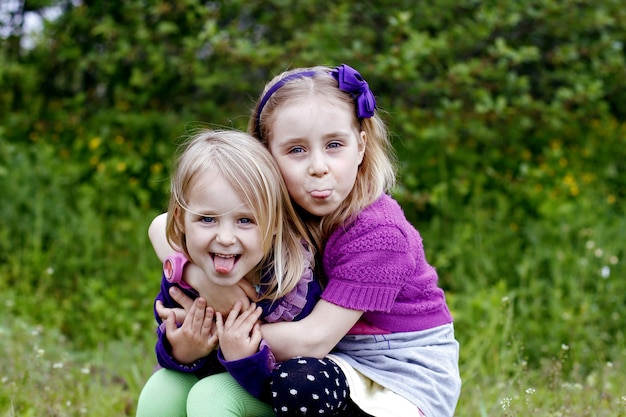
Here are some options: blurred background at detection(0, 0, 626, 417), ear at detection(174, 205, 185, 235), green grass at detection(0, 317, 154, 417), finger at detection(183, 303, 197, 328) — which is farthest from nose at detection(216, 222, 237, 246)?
blurred background at detection(0, 0, 626, 417)

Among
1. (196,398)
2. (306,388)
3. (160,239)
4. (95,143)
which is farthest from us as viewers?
(95,143)

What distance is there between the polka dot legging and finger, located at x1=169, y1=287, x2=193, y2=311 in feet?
1.18

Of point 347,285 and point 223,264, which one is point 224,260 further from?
point 347,285

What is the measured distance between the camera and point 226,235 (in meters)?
2.16

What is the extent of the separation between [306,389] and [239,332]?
0.80 feet

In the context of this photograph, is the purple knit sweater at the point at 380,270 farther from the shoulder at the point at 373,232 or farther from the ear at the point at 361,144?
the ear at the point at 361,144

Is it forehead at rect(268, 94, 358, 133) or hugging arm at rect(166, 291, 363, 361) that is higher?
forehead at rect(268, 94, 358, 133)

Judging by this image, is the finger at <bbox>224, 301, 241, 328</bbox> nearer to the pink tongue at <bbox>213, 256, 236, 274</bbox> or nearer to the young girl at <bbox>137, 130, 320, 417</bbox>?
the young girl at <bbox>137, 130, 320, 417</bbox>

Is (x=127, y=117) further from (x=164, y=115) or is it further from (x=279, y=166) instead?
(x=279, y=166)

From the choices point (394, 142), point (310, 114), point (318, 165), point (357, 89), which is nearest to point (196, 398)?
point (318, 165)

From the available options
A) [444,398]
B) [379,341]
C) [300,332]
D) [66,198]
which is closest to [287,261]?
[300,332]

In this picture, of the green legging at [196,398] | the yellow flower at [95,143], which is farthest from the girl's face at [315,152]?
the yellow flower at [95,143]

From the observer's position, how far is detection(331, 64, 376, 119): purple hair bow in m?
2.39

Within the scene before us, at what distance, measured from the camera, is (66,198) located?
16.3ft
